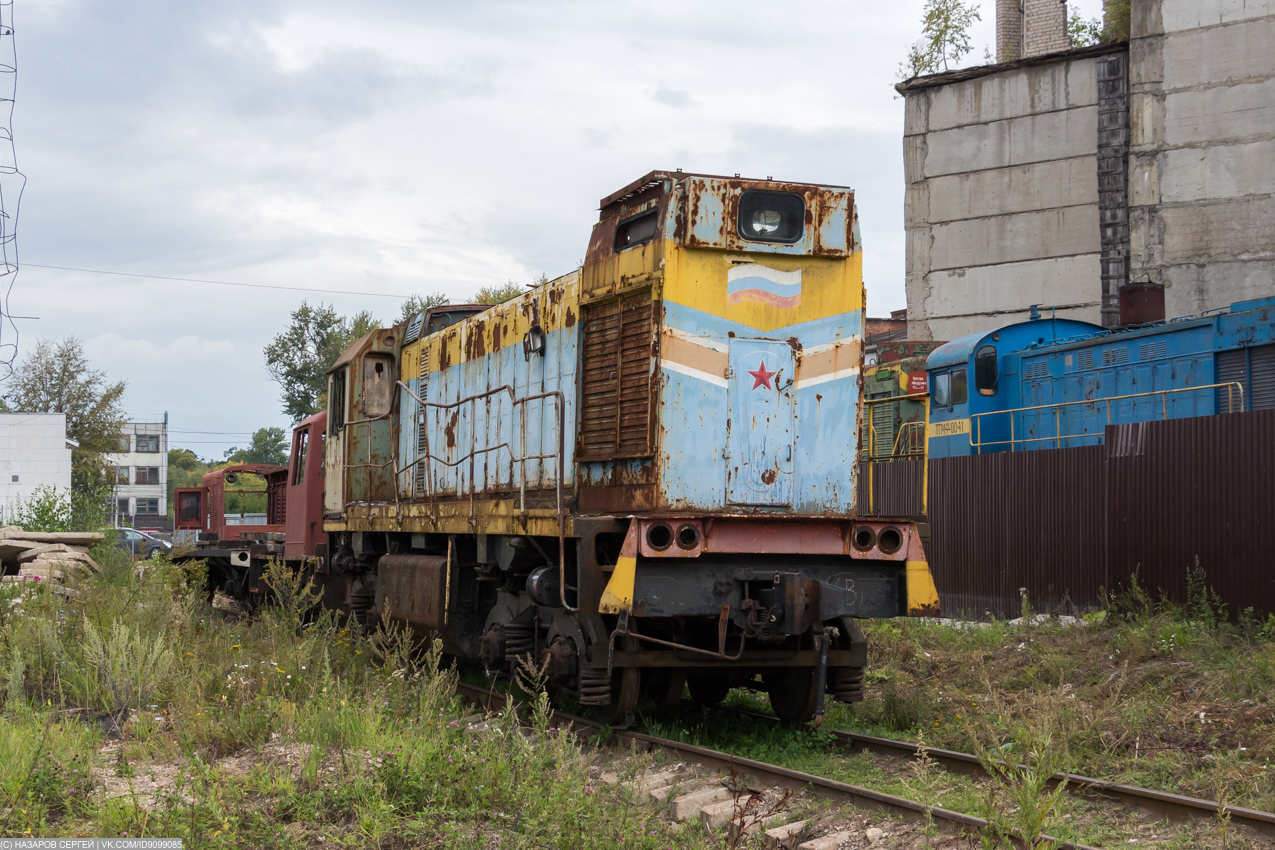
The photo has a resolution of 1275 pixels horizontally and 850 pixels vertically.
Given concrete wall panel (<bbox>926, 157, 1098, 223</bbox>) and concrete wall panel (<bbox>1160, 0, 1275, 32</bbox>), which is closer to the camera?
concrete wall panel (<bbox>1160, 0, 1275, 32</bbox>)

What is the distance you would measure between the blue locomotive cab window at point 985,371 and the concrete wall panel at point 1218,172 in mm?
15067

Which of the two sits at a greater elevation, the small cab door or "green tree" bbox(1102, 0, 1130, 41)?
"green tree" bbox(1102, 0, 1130, 41)

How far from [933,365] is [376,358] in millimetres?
9540

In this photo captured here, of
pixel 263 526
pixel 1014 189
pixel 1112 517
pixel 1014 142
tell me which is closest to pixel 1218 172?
pixel 1014 189

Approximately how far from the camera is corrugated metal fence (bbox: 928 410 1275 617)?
1102 cm

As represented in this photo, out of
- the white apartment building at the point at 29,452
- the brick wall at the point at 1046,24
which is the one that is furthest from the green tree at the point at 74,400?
the brick wall at the point at 1046,24

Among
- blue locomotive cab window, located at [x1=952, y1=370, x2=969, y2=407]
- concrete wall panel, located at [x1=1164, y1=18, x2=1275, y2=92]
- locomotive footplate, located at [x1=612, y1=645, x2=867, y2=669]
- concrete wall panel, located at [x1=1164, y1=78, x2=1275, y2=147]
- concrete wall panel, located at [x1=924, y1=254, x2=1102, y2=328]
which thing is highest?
concrete wall panel, located at [x1=1164, y1=18, x2=1275, y2=92]

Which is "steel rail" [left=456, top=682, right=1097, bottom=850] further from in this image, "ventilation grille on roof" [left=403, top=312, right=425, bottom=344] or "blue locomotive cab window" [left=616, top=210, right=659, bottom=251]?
"ventilation grille on roof" [left=403, top=312, right=425, bottom=344]

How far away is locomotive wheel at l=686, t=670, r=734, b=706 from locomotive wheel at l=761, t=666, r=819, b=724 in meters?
0.33

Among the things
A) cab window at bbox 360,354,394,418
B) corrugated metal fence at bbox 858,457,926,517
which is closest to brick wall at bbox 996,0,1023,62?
corrugated metal fence at bbox 858,457,926,517

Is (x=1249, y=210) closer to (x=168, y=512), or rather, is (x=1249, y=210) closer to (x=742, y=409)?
(x=742, y=409)

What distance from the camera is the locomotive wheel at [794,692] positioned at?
25.3ft

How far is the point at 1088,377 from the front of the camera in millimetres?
15805

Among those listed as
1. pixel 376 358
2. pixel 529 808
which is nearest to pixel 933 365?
pixel 376 358
